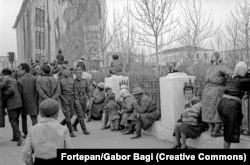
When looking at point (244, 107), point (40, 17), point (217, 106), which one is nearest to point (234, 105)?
point (217, 106)

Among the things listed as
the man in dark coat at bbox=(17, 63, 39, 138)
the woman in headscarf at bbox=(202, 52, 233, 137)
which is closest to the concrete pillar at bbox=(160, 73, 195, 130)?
the woman in headscarf at bbox=(202, 52, 233, 137)

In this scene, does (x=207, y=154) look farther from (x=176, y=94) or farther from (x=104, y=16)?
(x=104, y=16)

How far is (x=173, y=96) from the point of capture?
319 inches

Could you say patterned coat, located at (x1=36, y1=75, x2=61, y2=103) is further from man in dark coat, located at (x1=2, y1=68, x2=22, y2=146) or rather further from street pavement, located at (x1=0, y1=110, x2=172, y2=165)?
street pavement, located at (x1=0, y1=110, x2=172, y2=165)

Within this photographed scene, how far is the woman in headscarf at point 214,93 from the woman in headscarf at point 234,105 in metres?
0.76

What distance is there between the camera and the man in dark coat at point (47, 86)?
330 inches

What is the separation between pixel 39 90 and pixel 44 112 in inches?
180

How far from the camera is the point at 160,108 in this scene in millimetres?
9227

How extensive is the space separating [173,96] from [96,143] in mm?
2087

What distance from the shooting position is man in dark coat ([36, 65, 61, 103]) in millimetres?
8391

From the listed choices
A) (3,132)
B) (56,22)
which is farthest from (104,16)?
(3,132)

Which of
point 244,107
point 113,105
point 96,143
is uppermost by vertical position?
point 244,107

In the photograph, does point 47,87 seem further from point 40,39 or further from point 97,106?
point 40,39

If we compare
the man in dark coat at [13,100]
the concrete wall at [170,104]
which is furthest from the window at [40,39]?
the concrete wall at [170,104]
